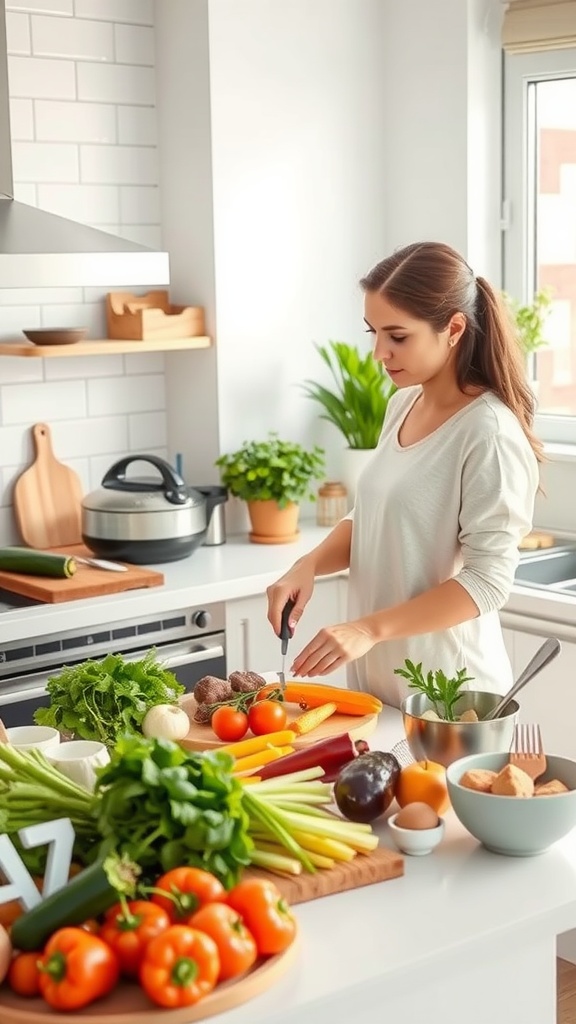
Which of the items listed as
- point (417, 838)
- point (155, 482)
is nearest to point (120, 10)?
point (155, 482)

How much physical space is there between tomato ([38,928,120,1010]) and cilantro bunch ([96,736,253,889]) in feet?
0.41

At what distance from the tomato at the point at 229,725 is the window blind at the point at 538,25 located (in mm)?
2527

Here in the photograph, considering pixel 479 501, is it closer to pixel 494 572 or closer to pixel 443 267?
pixel 494 572

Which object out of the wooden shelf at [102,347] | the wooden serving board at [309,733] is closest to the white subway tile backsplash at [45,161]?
the wooden shelf at [102,347]

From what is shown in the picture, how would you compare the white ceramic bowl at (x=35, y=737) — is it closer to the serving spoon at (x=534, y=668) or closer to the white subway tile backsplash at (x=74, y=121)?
the serving spoon at (x=534, y=668)

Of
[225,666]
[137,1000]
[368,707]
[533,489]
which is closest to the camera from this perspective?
[137,1000]

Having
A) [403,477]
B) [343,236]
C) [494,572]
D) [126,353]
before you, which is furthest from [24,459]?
[494,572]

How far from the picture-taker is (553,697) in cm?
348

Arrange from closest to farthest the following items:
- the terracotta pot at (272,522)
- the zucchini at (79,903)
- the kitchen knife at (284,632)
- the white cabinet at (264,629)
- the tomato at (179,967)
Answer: the tomato at (179,967)
the zucchini at (79,903)
the kitchen knife at (284,632)
the white cabinet at (264,629)
the terracotta pot at (272,522)

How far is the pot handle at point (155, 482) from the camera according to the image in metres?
3.81

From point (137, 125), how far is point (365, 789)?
283 cm

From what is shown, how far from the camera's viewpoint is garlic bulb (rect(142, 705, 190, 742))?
2266 millimetres

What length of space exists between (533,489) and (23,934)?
1.40m

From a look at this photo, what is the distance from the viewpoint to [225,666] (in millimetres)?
3795
